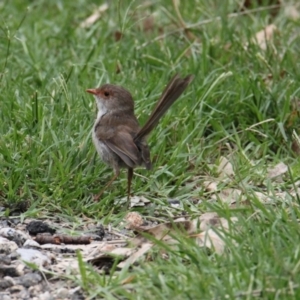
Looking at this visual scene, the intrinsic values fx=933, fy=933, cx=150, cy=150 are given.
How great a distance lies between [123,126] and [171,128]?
0.51 metres

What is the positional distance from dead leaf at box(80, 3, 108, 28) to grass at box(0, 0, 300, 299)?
92mm

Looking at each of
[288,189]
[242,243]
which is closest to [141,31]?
[288,189]

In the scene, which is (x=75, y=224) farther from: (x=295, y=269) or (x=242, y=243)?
(x=295, y=269)

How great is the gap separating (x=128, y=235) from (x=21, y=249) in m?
0.73

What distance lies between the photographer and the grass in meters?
4.53

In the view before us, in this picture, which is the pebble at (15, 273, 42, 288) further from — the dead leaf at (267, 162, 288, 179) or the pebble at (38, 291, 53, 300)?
the dead leaf at (267, 162, 288, 179)

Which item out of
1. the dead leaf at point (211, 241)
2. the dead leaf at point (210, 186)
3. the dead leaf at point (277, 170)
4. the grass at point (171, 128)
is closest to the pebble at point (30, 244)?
the grass at point (171, 128)

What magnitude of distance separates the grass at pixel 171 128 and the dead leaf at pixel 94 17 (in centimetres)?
9

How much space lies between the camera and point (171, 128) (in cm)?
689

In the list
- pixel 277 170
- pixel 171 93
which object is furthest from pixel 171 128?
pixel 171 93

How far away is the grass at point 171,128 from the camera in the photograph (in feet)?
14.9

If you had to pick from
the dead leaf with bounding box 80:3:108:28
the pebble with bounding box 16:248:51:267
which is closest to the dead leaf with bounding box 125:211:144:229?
the pebble with bounding box 16:248:51:267

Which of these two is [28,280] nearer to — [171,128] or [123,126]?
[123,126]

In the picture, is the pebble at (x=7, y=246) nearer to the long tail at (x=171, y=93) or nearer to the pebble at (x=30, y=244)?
the pebble at (x=30, y=244)
